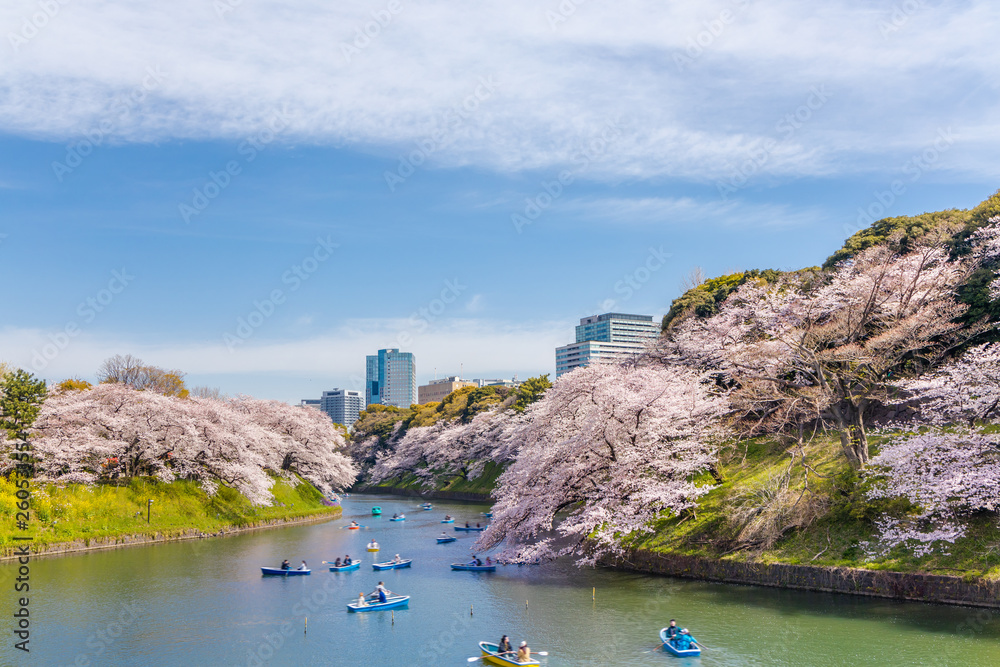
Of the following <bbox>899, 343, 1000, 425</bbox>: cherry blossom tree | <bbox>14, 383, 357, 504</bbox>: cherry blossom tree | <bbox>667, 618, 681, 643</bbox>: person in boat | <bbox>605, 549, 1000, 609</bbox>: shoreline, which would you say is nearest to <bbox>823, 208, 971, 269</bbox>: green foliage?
<bbox>899, 343, 1000, 425</bbox>: cherry blossom tree

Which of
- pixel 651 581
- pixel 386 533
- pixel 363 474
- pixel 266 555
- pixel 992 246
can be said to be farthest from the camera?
pixel 363 474

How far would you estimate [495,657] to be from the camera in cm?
1906

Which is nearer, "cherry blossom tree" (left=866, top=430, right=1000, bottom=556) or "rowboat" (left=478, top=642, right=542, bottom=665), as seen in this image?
"rowboat" (left=478, top=642, right=542, bottom=665)

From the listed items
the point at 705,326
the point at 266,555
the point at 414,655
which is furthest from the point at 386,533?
the point at 414,655

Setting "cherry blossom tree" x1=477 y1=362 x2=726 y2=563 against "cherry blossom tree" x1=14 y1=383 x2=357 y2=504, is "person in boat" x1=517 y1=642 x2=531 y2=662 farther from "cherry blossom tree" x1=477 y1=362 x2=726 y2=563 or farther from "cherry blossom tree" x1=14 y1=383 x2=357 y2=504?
"cherry blossom tree" x1=14 y1=383 x2=357 y2=504

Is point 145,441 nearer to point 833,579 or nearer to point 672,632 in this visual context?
point 672,632

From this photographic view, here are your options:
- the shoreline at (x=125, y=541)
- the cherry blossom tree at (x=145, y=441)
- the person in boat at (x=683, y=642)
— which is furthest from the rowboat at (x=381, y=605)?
the cherry blossom tree at (x=145, y=441)

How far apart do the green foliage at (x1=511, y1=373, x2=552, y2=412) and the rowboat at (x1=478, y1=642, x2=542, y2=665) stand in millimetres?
54501

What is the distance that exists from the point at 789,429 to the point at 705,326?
11.3 metres

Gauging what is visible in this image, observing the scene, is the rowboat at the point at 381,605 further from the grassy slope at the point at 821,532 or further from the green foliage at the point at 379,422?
the green foliage at the point at 379,422

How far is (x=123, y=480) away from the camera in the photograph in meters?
43.8

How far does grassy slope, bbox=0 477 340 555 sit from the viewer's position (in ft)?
122

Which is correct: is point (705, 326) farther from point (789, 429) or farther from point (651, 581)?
point (651, 581)

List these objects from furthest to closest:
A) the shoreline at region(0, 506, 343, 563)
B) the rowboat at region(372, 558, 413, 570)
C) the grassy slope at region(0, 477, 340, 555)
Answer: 1. the grassy slope at region(0, 477, 340, 555)
2. the shoreline at region(0, 506, 343, 563)
3. the rowboat at region(372, 558, 413, 570)
